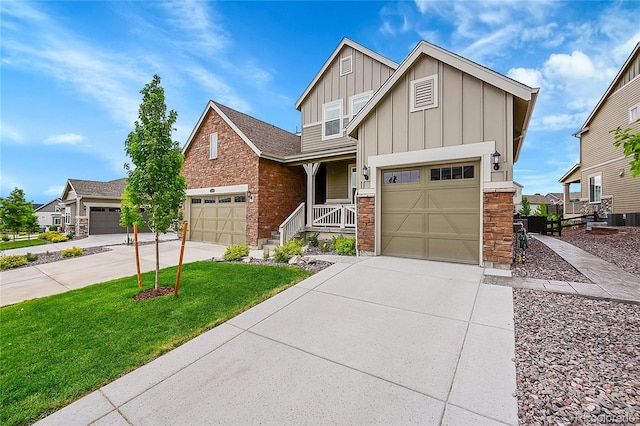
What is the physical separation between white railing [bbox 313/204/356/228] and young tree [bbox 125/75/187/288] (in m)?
6.34

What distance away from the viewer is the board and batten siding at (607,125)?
45.4 feet

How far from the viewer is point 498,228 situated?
19.5 ft

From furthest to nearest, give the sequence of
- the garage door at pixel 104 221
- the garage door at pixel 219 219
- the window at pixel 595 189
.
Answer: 1. the garage door at pixel 104 221
2. the window at pixel 595 189
3. the garage door at pixel 219 219

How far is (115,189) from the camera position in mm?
22547

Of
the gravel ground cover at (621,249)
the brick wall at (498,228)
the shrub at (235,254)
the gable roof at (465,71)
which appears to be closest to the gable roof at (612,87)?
the gravel ground cover at (621,249)

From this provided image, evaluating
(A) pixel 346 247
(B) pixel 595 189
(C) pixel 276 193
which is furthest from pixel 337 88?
(B) pixel 595 189

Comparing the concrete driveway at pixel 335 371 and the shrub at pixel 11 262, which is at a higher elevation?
the concrete driveway at pixel 335 371

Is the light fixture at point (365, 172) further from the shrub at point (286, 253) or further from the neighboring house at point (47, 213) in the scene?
the neighboring house at point (47, 213)

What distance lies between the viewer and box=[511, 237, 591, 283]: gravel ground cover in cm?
525

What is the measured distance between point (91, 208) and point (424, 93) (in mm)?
24947

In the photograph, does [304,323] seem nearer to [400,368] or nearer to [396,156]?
[400,368]

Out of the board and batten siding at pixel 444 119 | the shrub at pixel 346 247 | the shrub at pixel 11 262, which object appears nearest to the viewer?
the board and batten siding at pixel 444 119

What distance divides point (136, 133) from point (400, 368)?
5.65m

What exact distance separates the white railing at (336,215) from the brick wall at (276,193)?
1807 mm
